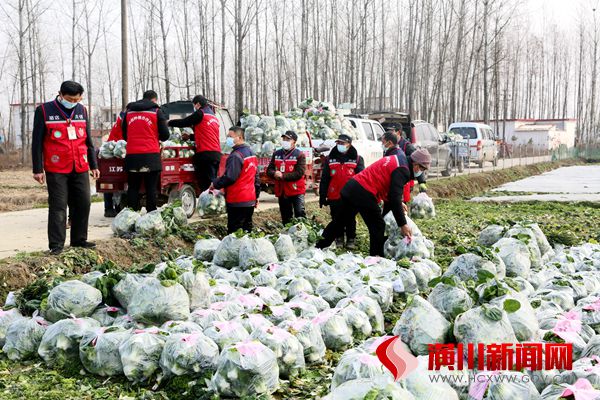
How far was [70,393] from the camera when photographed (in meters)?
4.24

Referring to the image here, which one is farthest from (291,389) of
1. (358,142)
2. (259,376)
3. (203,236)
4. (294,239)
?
(358,142)

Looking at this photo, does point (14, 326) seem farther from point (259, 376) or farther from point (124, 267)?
point (124, 267)

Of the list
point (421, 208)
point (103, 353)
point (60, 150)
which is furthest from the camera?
point (421, 208)

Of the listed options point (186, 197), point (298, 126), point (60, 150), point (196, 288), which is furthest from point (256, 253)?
point (298, 126)

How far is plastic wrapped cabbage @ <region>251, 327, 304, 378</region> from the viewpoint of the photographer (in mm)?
4531

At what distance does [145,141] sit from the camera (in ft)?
31.0

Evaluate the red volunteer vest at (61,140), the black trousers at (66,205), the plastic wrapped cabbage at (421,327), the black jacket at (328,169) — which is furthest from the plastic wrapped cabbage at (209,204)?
the plastic wrapped cabbage at (421,327)

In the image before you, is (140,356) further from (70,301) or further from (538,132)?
(538,132)

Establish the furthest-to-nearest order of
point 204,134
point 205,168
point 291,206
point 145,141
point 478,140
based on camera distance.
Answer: point 478,140 < point 205,168 < point 204,134 < point 291,206 < point 145,141

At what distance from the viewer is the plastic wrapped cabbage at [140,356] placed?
4.45 m

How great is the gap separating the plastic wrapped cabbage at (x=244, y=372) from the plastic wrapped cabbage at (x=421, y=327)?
935mm

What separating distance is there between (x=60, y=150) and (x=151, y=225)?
188cm

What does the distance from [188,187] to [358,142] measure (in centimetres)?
636

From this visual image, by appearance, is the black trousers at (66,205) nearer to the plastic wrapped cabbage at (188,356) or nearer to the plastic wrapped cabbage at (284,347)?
the plastic wrapped cabbage at (188,356)
